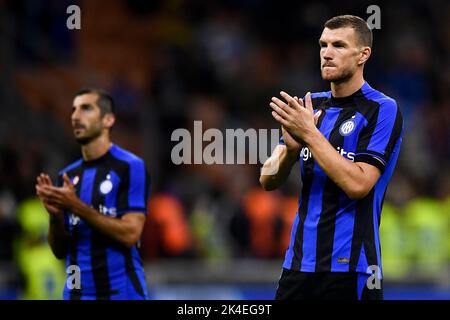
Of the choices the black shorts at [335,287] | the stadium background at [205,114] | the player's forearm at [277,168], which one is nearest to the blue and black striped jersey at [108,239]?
the player's forearm at [277,168]

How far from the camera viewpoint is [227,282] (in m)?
11.9

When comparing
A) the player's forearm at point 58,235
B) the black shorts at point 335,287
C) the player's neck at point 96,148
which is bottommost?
the black shorts at point 335,287

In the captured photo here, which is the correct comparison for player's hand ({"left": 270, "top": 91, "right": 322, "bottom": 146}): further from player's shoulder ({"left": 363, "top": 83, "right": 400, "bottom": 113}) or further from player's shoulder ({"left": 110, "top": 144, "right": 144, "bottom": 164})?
player's shoulder ({"left": 110, "top": 144, "right": 144, "bottom": 164})

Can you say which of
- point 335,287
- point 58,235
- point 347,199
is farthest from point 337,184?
point 58,235

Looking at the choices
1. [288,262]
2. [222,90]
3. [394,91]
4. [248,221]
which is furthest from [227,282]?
[288,262]

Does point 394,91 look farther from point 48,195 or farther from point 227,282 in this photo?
point 48,195

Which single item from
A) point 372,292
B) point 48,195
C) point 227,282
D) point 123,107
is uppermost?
point 123,107

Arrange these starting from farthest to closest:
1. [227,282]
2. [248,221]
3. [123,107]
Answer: [123,107] → [248,221] → [227,282]

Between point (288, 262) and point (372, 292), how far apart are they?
47 centimetres

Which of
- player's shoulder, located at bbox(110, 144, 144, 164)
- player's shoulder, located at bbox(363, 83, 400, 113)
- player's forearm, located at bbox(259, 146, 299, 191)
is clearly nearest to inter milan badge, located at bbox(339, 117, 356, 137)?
player's shoulder, located at bbox(363, 83, 400, 113)

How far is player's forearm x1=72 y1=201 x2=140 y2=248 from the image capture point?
6070 millimetres

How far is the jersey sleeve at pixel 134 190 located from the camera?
20.9 feet

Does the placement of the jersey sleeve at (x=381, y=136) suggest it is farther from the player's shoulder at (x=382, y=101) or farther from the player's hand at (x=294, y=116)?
the player's hand at (x=294, y=116)

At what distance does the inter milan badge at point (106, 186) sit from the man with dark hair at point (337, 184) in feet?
5.64
